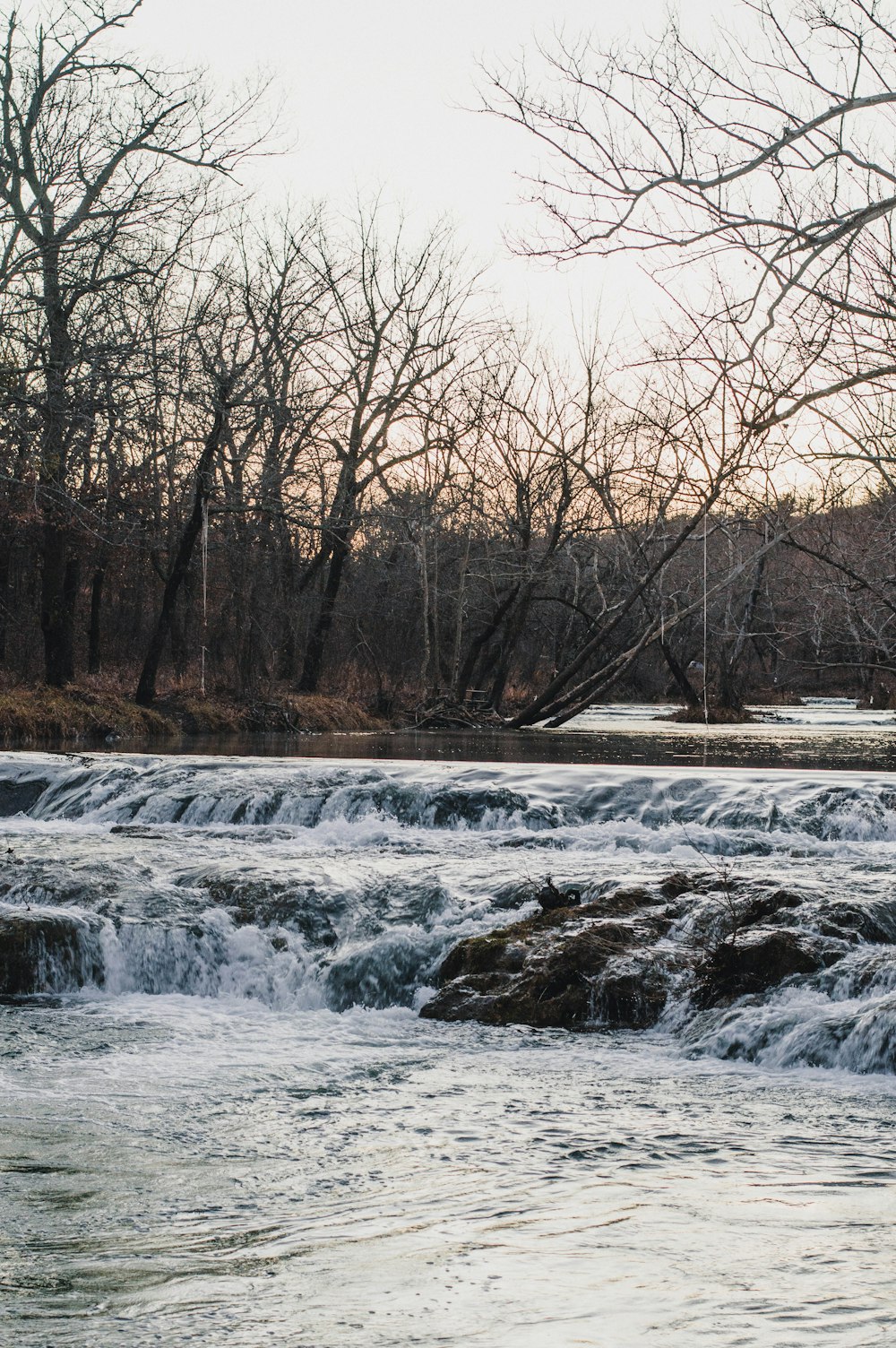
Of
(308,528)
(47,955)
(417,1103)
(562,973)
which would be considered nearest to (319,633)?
(308,528)

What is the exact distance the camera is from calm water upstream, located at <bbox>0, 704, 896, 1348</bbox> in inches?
143

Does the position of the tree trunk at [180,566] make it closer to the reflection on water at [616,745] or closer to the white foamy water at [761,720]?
the reflection on water at [616,745]

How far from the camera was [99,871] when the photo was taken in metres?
10.2

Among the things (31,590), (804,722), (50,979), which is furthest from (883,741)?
(31,590)

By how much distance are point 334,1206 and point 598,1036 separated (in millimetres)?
3045

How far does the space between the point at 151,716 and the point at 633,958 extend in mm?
15446

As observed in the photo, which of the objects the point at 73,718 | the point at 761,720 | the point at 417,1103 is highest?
the point at 73,718

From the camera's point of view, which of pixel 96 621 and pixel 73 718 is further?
pixel 96 621

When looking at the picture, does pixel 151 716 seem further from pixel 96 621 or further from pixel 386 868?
pixel 386 868

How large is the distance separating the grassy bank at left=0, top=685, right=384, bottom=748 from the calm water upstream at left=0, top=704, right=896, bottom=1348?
6.93 meters

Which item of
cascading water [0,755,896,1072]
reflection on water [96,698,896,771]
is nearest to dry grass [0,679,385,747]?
reflection on water [96,698,896,771]

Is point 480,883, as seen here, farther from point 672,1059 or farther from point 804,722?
point 804,722

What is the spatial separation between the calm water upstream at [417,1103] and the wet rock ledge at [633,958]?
0.15 meters

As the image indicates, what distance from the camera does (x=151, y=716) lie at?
2205 centimetres
